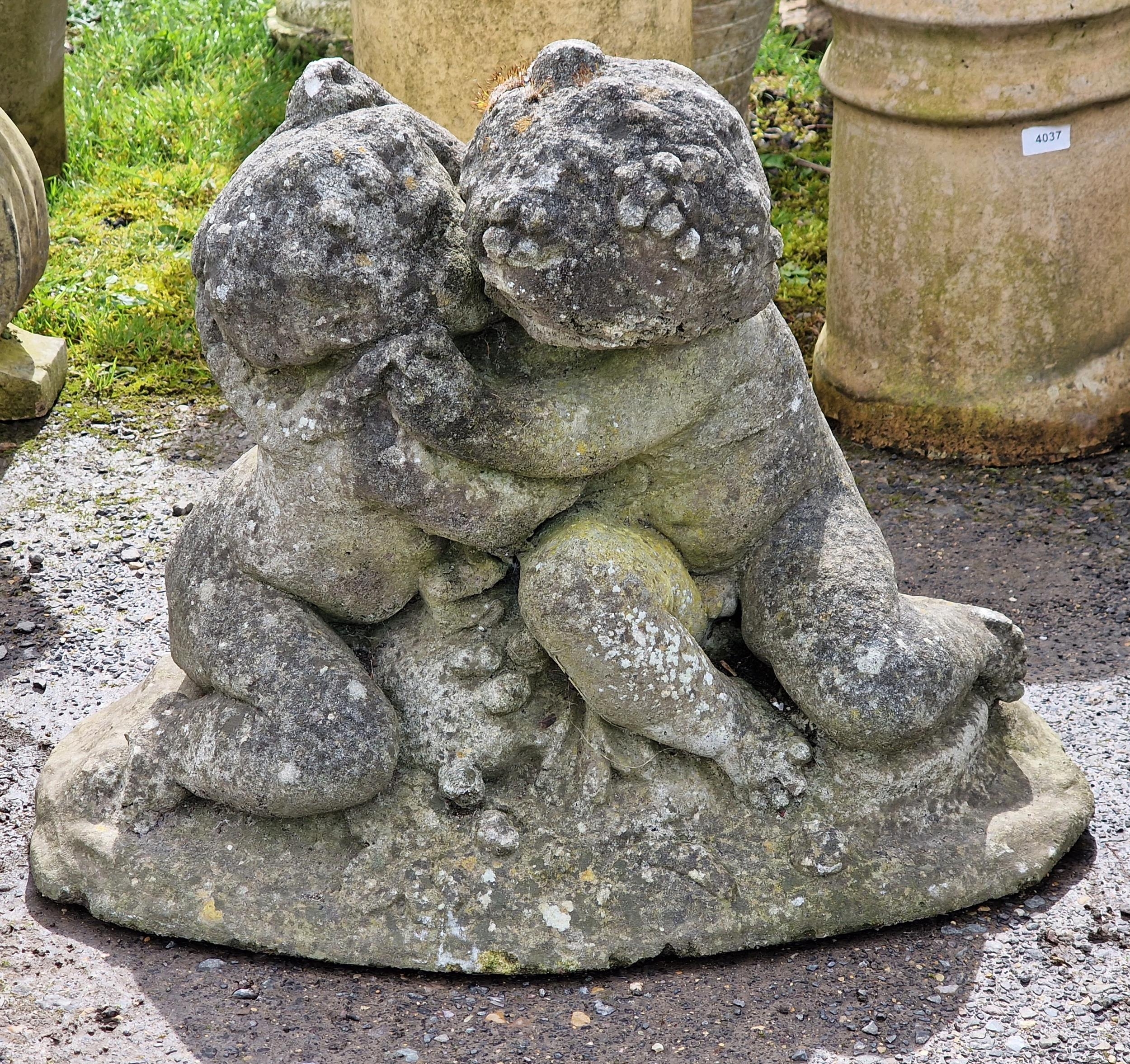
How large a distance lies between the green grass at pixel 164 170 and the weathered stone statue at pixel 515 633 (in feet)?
8.96

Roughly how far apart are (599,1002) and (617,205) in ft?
4.70

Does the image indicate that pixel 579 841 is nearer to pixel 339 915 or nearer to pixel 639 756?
pixel 639 756

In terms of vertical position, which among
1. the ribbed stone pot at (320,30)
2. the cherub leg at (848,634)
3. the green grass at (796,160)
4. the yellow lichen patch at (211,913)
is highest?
the ribbed stone pot at (320,30)

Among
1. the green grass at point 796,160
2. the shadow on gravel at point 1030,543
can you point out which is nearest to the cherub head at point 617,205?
the shadow on gravel at point 1030,543

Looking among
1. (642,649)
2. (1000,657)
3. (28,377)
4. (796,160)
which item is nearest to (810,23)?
(796,160)

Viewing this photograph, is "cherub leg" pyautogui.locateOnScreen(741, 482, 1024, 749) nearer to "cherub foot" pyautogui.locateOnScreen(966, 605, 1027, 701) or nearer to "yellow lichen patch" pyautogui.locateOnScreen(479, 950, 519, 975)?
"cherub foot" pyautogui.locateOnScreen(966, 605, 1027, 701)

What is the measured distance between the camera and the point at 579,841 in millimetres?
3021

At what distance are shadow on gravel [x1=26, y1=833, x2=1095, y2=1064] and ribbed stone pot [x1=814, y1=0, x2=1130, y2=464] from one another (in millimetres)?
2363

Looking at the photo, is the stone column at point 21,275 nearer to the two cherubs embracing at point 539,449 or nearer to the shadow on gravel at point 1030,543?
the two cherubs embracing at point 539,449

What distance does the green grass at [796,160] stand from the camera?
626 cm

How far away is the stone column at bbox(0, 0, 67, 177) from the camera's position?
683 centimetres

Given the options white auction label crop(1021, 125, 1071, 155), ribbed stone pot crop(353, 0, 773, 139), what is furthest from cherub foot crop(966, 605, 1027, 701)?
ribbed stone pot crop(353, 0, 773, 139)

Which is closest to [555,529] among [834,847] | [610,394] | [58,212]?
[610,394]

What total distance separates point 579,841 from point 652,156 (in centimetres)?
130
